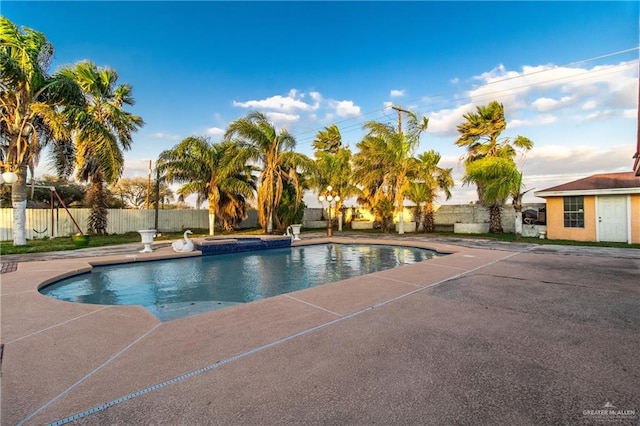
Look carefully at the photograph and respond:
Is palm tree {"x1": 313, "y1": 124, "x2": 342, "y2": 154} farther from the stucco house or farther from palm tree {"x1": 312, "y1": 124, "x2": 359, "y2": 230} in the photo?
the stucco house

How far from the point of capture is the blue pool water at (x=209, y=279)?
521 cm

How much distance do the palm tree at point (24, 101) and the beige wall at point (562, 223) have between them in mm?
20556

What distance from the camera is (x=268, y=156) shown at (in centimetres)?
1705

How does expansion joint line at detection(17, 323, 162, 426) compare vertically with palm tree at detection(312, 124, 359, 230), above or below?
below

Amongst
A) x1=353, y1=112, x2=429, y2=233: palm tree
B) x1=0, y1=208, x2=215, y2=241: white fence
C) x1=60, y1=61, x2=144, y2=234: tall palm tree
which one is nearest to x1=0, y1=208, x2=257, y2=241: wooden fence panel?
x1=0, y1=208, x2=215, y2=241: white fence

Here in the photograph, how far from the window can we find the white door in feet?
1.92

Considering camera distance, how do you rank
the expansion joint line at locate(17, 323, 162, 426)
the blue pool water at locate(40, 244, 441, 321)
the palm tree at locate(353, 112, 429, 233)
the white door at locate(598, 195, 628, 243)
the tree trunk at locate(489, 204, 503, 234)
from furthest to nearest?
the palm tree at locate(353, 112, 429, 233)
the tree trunk at locate(489, 204, 503, 234)
the white door at locate(598, 195, 628, 243)
the blue pool water at locate(40, 244, 441, 321)
the expansion joint line at locate(17, 323, 162, 426)

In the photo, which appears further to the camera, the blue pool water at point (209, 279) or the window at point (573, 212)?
the window at point (573, 212)

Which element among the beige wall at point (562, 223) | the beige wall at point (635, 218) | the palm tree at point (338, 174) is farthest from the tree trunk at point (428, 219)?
the beige wall at point (635, 218)

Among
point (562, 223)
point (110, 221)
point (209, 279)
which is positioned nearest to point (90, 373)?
point (209, 279)

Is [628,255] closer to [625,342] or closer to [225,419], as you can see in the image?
[625,342]

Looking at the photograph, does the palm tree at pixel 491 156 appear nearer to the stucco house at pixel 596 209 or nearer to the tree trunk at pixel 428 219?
the stucco house at pixel 596 209

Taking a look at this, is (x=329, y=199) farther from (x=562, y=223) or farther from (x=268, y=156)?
(x=562, y=223)

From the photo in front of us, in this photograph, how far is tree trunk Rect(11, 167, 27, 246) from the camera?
→ 10461mm
